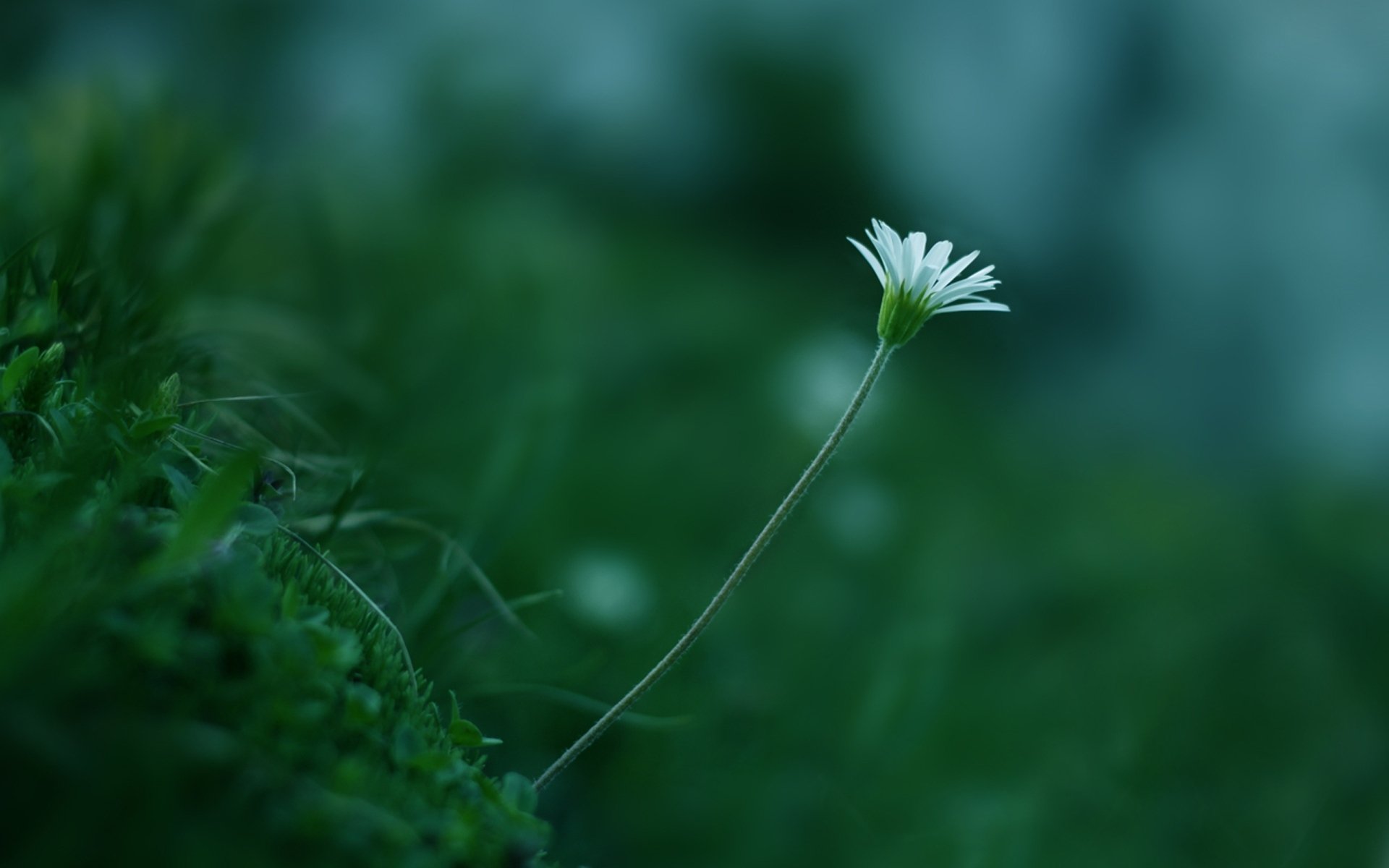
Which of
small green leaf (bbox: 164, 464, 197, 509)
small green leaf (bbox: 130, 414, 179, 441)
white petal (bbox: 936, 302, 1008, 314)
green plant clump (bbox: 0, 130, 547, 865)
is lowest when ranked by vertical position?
green plant clump (bbox: 0, 130, 547, 865)

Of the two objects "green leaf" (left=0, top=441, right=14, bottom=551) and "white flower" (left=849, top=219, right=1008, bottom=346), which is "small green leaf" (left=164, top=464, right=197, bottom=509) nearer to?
"green leaf" (left=0, top=441, right=14, bottom=551)

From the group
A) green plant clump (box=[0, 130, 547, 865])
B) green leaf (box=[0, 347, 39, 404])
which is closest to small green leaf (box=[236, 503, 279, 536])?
green plant clump (box=[0, 130, 547, 865])

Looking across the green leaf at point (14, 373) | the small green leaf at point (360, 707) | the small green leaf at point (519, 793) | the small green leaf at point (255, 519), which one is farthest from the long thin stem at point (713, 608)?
the green leaf at point (14, 373)

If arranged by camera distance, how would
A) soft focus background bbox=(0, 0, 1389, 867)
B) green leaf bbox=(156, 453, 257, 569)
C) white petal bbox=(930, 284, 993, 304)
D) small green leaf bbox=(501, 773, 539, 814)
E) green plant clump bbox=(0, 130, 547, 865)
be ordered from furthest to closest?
soft focus background bbox=(0, 0, 1389, 867) → white petal bbox=(930, 284, 993, 304) → small green leaf bbox=(501, 773, 539, 814) → green leaf bbox=(156, 453, 257, 569) → green plant clump bbox=(0, 130, 547, 865)

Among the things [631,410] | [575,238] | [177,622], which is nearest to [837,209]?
[575,238]

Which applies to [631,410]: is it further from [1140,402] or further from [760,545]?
[1140,402]
